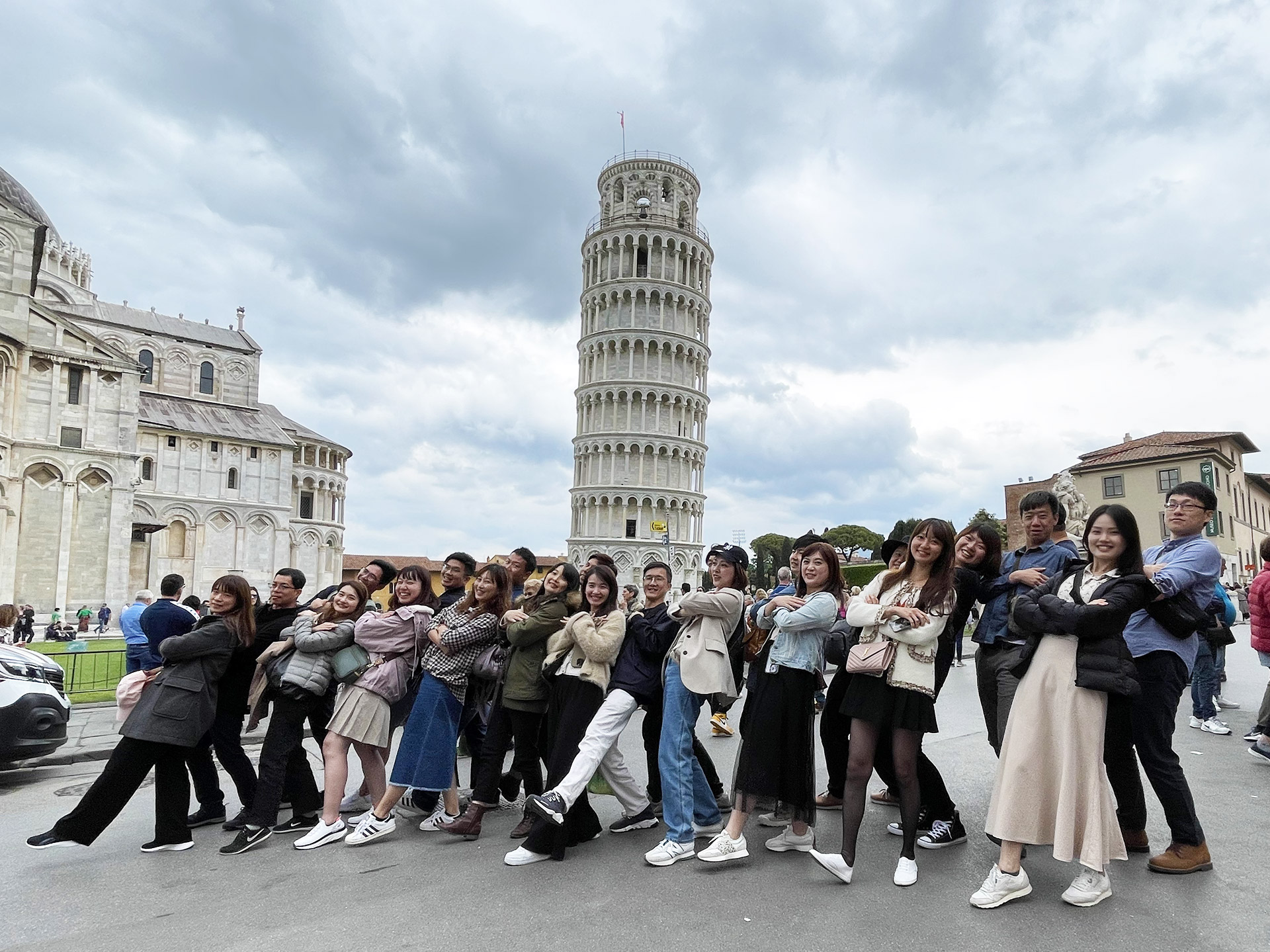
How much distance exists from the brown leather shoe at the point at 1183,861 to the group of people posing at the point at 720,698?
0.02m

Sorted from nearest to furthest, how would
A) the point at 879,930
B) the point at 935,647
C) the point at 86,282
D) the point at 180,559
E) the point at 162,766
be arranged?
the point at 879,930, the point at 935,647, the point at 162,766, the point at 180,559, the point at 86,282

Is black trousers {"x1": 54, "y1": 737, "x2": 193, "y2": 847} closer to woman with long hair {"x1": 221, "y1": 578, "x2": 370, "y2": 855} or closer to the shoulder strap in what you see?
woman with long hair {"x1": 221, "y1": 578, "x2": 370, "y2": 855}

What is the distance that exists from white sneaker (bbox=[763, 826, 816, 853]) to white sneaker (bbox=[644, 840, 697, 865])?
1.80 ft

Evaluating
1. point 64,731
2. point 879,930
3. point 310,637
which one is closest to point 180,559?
point 64,731

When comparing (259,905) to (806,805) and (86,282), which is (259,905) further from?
(86,282)

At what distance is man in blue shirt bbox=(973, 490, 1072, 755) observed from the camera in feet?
16.1

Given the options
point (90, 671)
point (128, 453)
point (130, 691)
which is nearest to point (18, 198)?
point (128, 453)

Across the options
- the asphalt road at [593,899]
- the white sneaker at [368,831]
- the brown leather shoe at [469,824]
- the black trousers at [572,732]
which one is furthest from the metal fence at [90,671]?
the black trousers at [572,732]

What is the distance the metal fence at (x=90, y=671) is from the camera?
13531 mm

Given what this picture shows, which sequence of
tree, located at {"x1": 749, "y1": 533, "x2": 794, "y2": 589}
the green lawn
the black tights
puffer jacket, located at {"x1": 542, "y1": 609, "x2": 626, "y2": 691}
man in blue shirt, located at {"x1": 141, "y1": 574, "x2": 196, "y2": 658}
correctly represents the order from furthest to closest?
tree, located at {"x1": 749, "y1": 533, "x2": 794, "y2": 589}
the green lawn
man in blue shirt, located at {"x1": 141, "y1": 574, "x2": 196, "y2": 658}
puffer jacket, located at {"x1": 542, "y1": 609, "x2": 626, "y2": 691}
the black tights

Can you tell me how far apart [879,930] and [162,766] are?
4945mm

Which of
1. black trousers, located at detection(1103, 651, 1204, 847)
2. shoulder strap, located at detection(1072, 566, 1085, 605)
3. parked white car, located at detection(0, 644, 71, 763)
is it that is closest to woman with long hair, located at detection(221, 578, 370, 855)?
parked white car, located at detection(0, 644, 71, 763)

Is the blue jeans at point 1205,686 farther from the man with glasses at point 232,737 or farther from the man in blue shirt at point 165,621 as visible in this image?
the man in blue shirt at point 165,621

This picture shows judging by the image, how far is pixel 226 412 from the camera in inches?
2356
